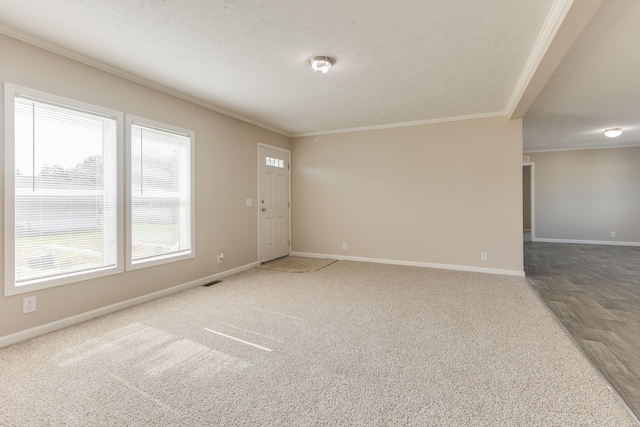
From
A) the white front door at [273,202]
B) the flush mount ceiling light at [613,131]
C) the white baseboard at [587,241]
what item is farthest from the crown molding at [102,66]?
the white baseboard at [587,241]

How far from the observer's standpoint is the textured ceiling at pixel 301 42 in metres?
2.06

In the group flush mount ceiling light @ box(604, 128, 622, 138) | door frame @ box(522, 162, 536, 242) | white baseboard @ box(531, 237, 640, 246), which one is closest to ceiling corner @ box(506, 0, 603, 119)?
flush mount ceiling light @ box(604, 128, 622, 138)

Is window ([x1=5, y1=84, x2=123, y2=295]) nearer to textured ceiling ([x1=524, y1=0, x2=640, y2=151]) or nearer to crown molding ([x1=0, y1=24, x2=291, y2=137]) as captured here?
crown molding ([x1=0, y1=24, x2=291, y2=137])

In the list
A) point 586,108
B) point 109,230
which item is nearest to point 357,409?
point 109,230

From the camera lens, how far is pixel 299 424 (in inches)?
60.0

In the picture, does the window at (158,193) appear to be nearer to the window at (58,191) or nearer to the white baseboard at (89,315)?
the window at (58,191)

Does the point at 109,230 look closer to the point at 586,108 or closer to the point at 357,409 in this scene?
the point at 357,409

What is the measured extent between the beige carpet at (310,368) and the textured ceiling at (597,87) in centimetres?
242

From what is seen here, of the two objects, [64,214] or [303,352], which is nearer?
[303,352]

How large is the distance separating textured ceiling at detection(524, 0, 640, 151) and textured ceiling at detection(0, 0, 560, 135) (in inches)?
16.2

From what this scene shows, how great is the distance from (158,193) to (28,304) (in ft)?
5.01

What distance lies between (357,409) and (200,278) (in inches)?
119

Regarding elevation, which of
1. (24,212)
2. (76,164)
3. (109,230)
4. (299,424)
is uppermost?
(76,164)

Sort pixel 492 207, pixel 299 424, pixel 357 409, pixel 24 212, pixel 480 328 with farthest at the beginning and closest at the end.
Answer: pixel 492 207 < pixel 480 328 < pixel 24 212 < pixel 357 409 < pixel 299 424
